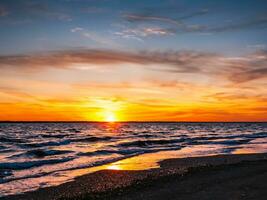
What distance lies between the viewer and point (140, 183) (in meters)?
14.8

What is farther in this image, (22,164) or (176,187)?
(22,164)

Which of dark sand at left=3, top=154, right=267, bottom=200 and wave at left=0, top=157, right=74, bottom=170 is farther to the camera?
wave at left=0, top=157, right=74, bottom=170

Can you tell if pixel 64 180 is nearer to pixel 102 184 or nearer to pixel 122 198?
pixel 102 184

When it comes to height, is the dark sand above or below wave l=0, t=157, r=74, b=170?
below

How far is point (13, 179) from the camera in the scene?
1841 cm

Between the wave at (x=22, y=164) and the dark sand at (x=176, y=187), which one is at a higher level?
the wave at (x=22, y=164)

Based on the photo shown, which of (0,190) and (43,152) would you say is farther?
(43,152)

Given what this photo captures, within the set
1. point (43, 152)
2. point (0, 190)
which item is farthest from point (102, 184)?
point (43, 152)

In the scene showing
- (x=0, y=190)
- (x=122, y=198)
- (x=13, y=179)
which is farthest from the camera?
(x=13, y=179)

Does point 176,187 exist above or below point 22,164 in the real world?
below

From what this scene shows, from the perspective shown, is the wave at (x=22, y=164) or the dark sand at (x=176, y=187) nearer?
the dark sand at (x=176, y=187)

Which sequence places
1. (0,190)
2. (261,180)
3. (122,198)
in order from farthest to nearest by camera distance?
(0,190) < (261,180) < (122,198)

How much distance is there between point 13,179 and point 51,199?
6.51 m

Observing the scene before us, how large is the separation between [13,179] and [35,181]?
1778mm
